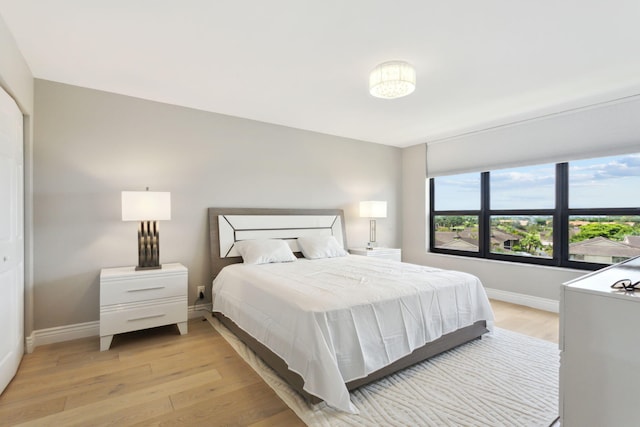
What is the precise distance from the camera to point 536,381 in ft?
7.09

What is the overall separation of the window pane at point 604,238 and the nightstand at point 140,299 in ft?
14.7

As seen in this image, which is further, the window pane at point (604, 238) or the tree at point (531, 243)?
the tree at point (531, 243)

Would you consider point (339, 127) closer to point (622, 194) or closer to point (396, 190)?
point (396, 190)

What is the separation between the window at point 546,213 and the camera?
11.1ft

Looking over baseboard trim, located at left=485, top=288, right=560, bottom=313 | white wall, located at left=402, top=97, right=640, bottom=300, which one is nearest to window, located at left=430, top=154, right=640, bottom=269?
white wall, located at left=402, top=97, right=640, bottom=300

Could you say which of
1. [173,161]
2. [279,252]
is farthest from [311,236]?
[173,161]

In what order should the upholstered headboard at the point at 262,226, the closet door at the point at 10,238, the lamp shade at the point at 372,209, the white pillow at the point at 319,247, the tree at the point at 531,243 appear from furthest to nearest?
the lamp shade at the point at 372,209, the tree at the point at 531,243, the white pillow at the point at 319,247, the upholstered headboard at the point at 262,226, the closet door at the point at 10,238

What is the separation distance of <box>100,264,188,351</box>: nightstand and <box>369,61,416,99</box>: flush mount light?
2.48 meters

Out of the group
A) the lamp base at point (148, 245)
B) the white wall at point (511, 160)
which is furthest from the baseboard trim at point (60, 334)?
the white wall at point (511, 160)

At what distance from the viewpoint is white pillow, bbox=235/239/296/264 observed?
3.39 metres

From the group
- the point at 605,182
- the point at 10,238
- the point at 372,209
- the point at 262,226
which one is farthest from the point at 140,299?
the point at 605,182

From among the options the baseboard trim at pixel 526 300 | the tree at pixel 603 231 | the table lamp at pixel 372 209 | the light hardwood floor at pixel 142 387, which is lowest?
the light hardwood floor at pixel 142 387

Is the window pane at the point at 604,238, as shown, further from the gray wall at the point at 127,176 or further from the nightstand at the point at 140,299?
the nightstand at the point at 140,299

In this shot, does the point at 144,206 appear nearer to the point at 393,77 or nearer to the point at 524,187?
the point at 393,77
